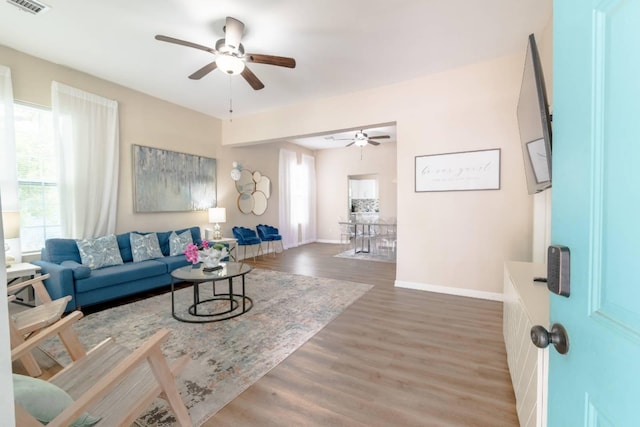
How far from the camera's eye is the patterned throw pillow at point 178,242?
452cm

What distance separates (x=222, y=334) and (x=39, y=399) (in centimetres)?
178

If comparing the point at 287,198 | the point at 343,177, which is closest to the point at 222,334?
the point at 287,198

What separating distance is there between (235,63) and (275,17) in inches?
23.1

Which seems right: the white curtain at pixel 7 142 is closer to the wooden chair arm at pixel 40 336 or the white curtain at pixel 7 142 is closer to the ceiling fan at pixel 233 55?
the ceiling fan at pixel 233 55

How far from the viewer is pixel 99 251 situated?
3713 mm

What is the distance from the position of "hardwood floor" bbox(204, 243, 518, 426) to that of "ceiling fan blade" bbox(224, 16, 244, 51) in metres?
2.96

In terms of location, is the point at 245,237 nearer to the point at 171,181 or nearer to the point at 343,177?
the point at 171,181

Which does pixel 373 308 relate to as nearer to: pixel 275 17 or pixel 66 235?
pixel 275 17

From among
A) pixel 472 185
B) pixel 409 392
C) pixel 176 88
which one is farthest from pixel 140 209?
pixel 472 185

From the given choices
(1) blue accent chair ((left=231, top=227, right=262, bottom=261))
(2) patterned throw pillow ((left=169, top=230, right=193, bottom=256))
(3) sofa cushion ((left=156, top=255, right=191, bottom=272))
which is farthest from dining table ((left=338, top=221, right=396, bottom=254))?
(3) sofa cushion ((left=156, top=255, right=191, bottom=272))

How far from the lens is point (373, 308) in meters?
3.36

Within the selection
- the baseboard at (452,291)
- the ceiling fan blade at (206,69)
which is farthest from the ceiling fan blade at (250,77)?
the baseboard at (452,291)

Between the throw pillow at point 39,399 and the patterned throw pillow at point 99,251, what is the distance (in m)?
3.10

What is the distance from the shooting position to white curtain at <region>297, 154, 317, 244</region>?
8703 millimetres
